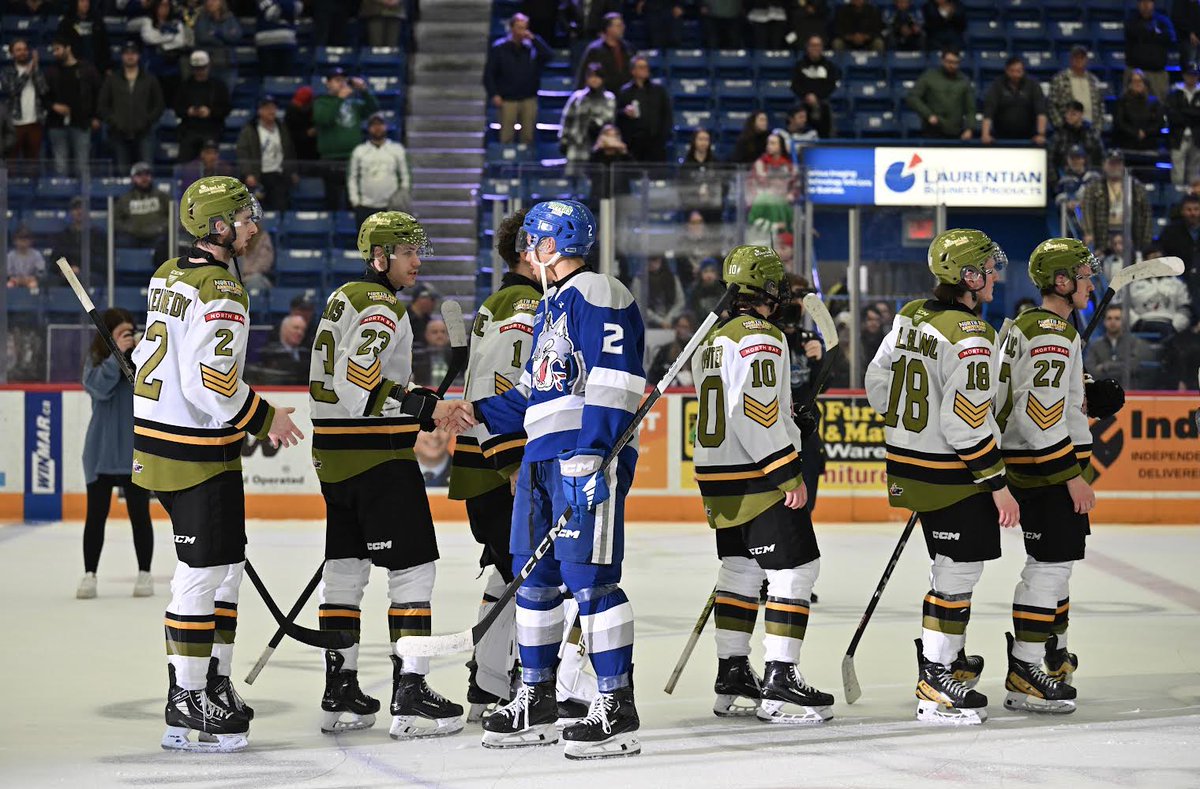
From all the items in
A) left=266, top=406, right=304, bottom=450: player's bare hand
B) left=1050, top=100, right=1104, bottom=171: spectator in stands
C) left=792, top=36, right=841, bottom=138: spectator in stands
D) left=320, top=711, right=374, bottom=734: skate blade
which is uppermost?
left=792, top=36, right=841, bottom=138: spectator in stands

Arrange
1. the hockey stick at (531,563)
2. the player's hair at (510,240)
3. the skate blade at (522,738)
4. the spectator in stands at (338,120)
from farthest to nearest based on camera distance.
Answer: the spectator in stands at (338,120) → the player's hair at (510,240) → the skate blade at (522,738) → the hockey stick at (531,563)

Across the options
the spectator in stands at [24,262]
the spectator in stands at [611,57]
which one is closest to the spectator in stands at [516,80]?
Result: the spectator in stands at [611,57]

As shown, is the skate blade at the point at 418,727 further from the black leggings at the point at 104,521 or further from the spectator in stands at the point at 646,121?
the spectator in stands at the point at 646,121

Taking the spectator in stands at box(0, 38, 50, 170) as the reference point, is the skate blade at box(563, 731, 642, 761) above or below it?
below

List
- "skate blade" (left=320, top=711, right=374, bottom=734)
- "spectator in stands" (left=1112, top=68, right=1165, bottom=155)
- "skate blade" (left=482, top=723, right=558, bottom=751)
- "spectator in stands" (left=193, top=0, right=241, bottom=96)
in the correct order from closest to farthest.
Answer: "skate blade" (left=482, top=723, right=558, bottom=751), "skate blade" (left=320, top=711, right=374, bottom=734), "spectator in stands" (left=1112, top=68, right=1165, bottom=155), "spectator in stands" (left=193, top=0, right=241, bottom=96)

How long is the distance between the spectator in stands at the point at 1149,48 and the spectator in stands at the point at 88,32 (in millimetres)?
9262

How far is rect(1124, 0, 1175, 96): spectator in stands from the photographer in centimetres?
1563

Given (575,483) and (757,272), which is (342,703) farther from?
(757,272)

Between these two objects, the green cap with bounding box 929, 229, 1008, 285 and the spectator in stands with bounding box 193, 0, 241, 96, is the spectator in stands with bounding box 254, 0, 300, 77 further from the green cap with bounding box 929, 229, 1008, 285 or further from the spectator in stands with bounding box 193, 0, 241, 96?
the green cap with bounding box 929, 229, 1008, 285

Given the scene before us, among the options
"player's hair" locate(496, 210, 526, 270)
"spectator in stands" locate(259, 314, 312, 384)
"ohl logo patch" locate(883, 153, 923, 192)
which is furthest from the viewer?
"ohl logo patch" locate(883, 153, 923, 192)

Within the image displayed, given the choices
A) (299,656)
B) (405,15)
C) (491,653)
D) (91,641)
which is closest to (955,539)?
(491,653)

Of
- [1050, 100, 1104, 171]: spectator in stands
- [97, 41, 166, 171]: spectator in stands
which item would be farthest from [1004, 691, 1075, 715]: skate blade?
[97, 41, 166, 171]: spectator in stands

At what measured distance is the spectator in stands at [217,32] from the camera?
15188 mm

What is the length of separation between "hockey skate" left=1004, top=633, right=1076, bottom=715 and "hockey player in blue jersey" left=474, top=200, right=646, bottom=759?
1486 millimetres
